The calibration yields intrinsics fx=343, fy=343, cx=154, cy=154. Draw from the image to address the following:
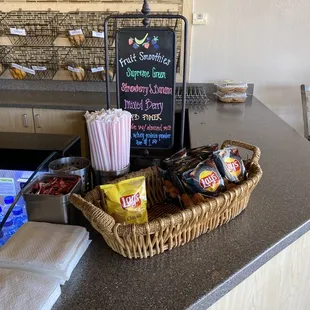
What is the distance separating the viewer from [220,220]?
36.1 inches

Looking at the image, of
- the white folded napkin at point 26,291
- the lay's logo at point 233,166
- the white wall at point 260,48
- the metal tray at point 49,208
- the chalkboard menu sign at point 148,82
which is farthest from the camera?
the white wall at point 260,48

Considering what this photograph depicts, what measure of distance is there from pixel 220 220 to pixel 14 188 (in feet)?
2.44

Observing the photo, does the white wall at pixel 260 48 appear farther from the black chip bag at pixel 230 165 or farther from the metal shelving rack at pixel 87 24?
the black chip bag at pixel 230 165

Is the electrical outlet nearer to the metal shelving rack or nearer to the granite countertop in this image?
the granite countertop

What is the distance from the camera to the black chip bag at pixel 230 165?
943 millimetres

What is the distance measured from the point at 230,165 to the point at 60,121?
196 cm

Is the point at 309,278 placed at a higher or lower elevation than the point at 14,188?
lower

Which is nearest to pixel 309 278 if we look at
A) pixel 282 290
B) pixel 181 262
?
pixel 282 290

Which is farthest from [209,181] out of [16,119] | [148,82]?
[16,119]

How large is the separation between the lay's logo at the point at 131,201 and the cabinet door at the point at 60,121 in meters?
1.85

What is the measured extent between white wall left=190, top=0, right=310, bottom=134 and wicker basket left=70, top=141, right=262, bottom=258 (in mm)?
2181

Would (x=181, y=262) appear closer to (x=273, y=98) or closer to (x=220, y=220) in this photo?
(x=220, y=220)

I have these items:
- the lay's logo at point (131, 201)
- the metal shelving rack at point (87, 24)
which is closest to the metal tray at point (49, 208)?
the lay's logo at point (131, 201)

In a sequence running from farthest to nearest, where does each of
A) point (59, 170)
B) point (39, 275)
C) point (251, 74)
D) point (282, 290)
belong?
1. point (251, 74)
2. point (282, 290)
3. point (59, 170)
4. point (39, 275)
